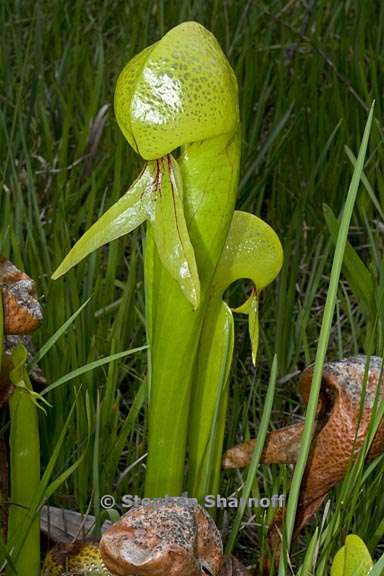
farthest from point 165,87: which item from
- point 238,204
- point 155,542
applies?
point 238,204

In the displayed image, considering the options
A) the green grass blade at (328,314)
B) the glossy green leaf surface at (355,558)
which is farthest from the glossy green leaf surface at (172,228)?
the glossy green leaf surface at (355,558)

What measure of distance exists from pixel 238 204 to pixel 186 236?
0.98m

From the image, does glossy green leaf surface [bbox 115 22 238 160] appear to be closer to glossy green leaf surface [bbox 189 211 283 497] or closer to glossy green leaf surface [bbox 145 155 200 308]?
glossy green leaf surface [bbox 145 155 200 308]

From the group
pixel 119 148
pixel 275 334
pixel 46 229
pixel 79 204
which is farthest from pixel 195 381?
pixel 79 204

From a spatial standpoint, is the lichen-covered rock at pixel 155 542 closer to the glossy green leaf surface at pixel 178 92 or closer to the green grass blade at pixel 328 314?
the green grass blade at pixel 328 314

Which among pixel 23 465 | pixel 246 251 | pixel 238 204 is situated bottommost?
pixel 238 204

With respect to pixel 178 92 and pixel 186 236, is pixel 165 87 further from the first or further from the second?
pixel 186 236

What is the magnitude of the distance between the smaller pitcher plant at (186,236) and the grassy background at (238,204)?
0.10m

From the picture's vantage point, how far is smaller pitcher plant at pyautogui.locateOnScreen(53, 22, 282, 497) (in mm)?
838

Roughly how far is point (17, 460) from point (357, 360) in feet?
1.09

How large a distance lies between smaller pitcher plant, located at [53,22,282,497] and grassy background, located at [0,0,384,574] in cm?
10

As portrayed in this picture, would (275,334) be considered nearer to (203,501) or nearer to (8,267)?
(203,501)

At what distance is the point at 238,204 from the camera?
6.03ft

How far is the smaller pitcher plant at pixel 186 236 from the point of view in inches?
33.0
